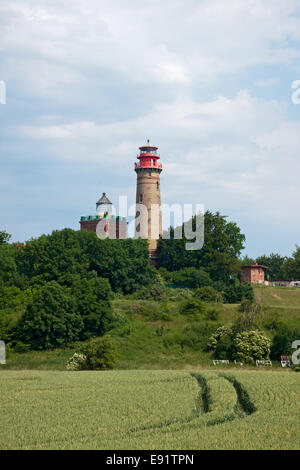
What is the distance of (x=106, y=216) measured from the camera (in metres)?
87.6

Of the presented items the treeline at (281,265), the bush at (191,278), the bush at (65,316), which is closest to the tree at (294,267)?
the treeline at (281,265)

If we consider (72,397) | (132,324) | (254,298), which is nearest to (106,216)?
(254,298)

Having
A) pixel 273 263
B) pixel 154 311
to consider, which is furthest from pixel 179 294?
pixel 273 263

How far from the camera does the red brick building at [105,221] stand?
8706 cm

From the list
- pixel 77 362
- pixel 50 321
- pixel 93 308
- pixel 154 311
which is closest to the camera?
pixel 77 362

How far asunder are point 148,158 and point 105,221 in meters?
11.3

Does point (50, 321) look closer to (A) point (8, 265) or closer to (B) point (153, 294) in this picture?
(B) point (153, 294)

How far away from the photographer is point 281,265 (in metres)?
91.0

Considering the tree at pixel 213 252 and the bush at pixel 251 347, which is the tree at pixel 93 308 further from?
the tree at pixel 213 252

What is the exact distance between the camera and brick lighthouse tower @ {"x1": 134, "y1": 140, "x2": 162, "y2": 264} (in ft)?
270

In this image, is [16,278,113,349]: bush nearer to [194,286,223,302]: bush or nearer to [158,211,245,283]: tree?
[194,286,223,302]: bush

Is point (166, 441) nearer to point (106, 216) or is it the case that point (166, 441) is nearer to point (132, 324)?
point (132, 324)

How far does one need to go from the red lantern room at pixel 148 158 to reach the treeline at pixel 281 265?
2197cm

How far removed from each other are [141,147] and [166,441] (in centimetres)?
6990
